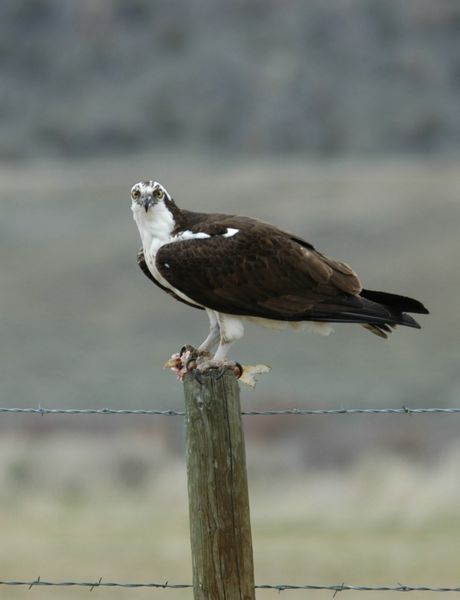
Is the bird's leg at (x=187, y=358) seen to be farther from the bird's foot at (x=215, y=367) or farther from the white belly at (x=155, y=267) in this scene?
the white belly at (x=155, y=267)

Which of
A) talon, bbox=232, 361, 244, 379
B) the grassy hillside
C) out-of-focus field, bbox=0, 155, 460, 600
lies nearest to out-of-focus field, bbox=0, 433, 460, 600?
out-of-focus field, bbox=0, 155, 460, 600

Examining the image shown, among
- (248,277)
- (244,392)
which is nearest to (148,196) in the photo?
(248,277)

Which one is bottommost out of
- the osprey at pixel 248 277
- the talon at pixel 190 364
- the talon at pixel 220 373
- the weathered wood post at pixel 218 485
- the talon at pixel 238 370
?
the weathered wood post at pixel 218 485

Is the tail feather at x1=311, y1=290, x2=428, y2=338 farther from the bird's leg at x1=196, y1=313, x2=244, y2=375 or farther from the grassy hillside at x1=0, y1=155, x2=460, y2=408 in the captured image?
the grassy hillside at x1=0, y1=155, x2=460, y2=408

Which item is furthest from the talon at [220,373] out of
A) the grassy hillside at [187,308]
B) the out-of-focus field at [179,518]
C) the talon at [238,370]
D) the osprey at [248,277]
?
the grassy hillside at [187,308]

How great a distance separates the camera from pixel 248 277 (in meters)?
6.68

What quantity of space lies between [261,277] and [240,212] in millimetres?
26555

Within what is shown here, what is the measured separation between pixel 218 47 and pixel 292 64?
2500mm

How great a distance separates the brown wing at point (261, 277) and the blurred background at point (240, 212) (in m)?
7.63

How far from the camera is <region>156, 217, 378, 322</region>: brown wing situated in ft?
21.6

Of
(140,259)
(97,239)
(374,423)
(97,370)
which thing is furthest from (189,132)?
(140,259)

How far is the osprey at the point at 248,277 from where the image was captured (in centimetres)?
658

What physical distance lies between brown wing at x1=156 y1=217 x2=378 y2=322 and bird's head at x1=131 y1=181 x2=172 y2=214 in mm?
191

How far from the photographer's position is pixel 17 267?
3114cm
